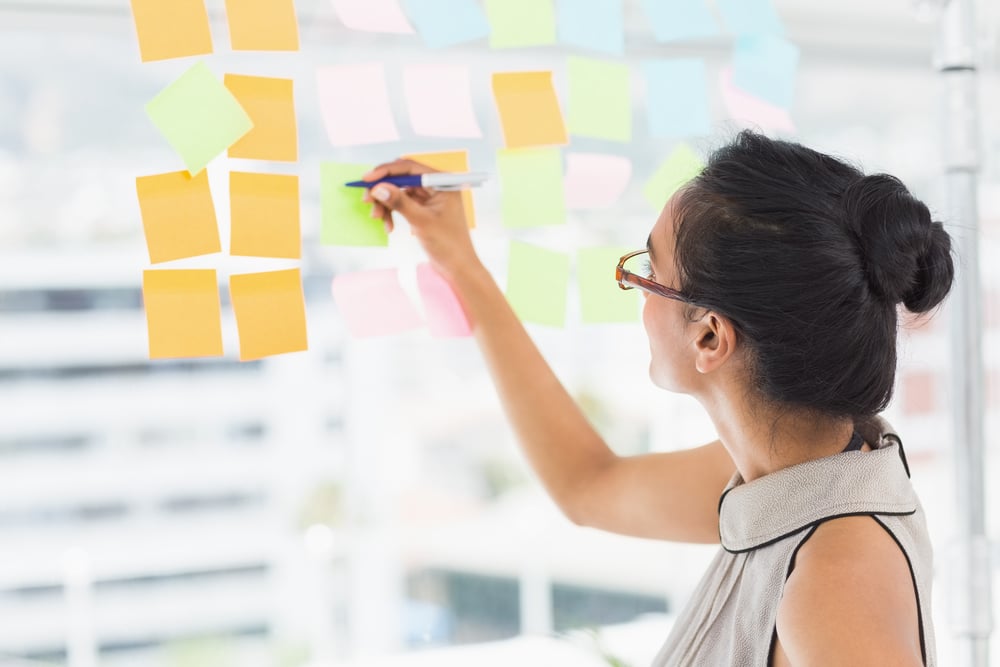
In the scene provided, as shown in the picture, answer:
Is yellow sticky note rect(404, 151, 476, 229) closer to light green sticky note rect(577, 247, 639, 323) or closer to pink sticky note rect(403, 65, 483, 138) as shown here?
pink sticky note rect(403, 65, 483, 138)

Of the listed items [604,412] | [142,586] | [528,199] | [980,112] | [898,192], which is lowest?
[142,586]

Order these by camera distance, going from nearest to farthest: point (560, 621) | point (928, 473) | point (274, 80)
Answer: point (274, 80), point (560, 621), point (928, 473)

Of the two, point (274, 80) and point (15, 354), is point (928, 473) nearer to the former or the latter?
point (274, 80)

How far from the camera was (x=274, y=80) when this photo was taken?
100cm

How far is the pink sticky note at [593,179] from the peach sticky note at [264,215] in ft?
1.23

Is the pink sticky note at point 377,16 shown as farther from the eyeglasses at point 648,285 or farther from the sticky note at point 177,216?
the eyeglasses at point 648,285

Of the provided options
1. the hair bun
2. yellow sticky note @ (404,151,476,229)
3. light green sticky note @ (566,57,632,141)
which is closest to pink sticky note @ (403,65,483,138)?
yellow sticky note @ (404,151,476,229)

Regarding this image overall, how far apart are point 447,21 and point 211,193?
0.35 m

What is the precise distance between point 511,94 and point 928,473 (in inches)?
46.9

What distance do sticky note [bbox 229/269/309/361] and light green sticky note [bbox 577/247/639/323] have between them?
0.39 m

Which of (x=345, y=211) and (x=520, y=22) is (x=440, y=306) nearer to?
(x=345, y=211)

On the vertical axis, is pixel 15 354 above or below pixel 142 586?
above

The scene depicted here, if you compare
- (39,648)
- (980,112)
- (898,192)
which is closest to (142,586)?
(39,648)

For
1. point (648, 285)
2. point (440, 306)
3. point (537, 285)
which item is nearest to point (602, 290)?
point (537, 285)
